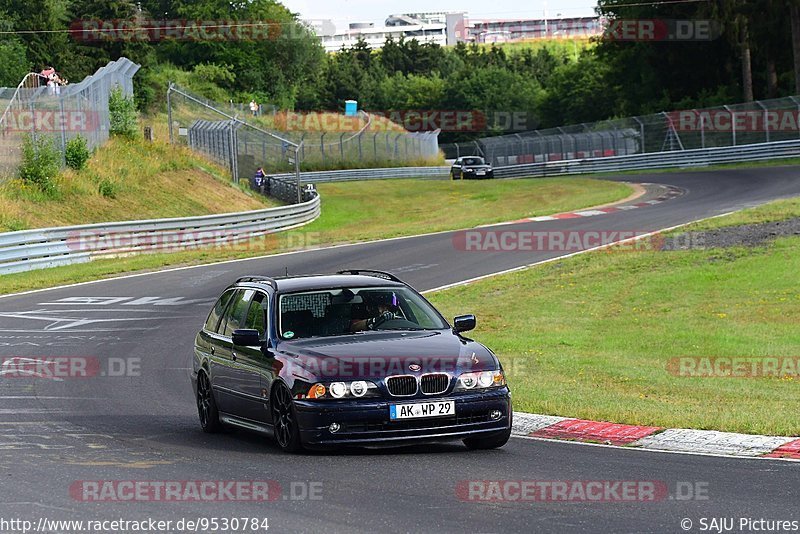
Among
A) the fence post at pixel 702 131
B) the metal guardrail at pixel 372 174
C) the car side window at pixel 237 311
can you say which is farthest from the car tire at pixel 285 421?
the metal guardrail at pixel 372 174

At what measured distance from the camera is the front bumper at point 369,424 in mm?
9375

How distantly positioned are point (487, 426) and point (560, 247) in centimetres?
2088

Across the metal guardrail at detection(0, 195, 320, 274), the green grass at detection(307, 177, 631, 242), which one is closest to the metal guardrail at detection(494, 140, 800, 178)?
the green grass at detection(307, 177, 631, 242)

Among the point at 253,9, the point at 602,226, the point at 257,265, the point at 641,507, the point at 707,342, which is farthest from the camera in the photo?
the point at 253,9

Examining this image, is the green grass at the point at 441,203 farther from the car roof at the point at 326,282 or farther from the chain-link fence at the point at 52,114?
the car roof at the point at 326,282

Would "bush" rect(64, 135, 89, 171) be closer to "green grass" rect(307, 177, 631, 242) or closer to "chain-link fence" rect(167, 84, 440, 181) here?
"green grass" rect(307, 177, 631, 242)

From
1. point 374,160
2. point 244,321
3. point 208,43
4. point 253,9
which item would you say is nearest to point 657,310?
point 244,321

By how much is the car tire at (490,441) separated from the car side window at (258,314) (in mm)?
2010

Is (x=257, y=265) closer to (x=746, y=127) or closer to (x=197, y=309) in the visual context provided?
(x=197, y=309)

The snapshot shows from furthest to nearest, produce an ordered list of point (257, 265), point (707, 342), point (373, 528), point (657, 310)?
point (257, 265) → point (657, 310) → point (707, 342) → point (373, 528)

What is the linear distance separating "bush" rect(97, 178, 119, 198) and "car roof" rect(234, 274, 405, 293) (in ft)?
96.6

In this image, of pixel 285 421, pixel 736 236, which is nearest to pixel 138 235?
pixel 736 236

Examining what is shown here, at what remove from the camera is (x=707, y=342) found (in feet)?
58.7

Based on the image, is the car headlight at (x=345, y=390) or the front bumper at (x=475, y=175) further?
the front bumper at (x=475, y=175)
